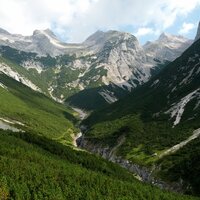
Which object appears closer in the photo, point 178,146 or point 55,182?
point 55,182

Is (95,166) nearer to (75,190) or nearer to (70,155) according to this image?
(70,155)

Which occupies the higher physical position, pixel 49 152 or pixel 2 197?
pixel 49 152

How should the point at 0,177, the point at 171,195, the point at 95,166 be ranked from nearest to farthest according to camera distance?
the point at 0,177 → the point at 171,195 → the point at 95,166

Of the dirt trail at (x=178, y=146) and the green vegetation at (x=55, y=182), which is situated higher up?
the dirt trail at (x=178, y=146)

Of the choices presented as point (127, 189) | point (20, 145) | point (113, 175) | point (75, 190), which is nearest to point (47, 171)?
point (75, 190)

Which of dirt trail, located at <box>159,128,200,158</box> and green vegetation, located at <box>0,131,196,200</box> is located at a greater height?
dirt trail, located at <box>159,128,200,158</box>

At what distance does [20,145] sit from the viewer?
174m

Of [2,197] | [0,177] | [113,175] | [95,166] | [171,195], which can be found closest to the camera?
[2,197]

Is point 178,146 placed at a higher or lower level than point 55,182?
higher

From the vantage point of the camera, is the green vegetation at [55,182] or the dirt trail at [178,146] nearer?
the green vegetation at [55,182]

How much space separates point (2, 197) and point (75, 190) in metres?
24.8

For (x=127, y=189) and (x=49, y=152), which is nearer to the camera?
(x=127, y=189)

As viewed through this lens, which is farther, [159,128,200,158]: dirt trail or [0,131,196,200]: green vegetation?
[159,128,200,158]: dirt trail

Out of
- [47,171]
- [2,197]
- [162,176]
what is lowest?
[2,197]
